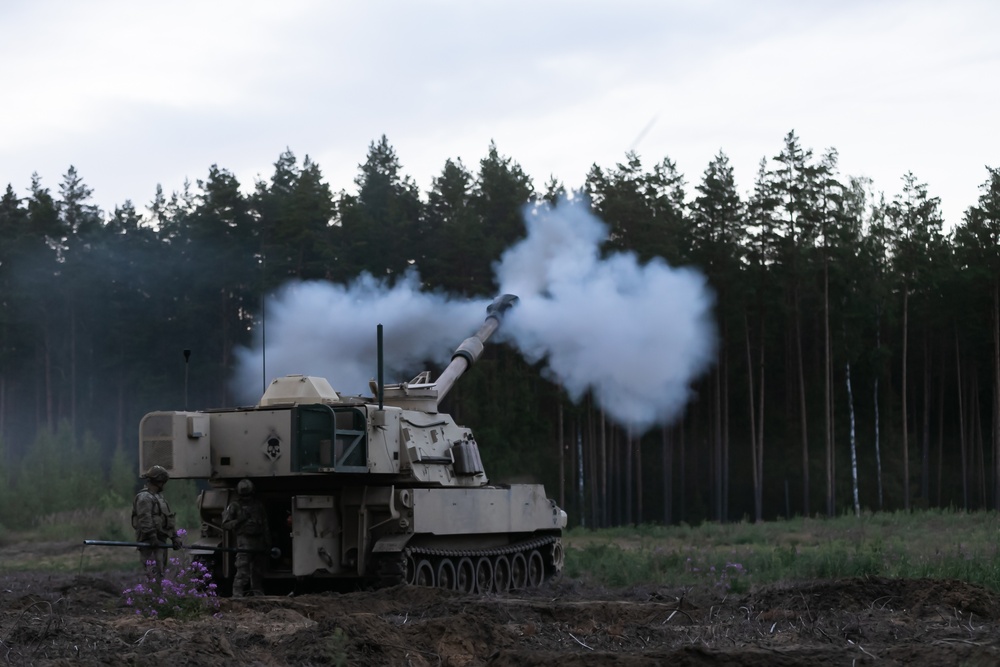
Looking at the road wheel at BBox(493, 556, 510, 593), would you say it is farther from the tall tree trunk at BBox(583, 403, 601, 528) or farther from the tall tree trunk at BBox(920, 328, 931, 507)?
the tall tree trunk at BBox(920, 328, 931, 507)

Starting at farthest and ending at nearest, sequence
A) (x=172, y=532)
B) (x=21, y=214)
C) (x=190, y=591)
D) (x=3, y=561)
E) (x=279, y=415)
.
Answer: (x=21, y=214)
(x=3, y=561)
(x=279, y=415)
(x=172, y=532)
(x=190, y=591)

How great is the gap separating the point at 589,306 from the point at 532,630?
13837 millimetres

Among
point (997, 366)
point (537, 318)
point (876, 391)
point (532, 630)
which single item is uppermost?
point (537, 318)

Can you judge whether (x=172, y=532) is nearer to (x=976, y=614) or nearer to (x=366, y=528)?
(x=366, y=528)

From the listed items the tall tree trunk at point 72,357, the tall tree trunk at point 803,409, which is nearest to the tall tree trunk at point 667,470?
the tall tree trunk at point 803,409

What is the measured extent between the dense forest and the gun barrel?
18843 millimetres

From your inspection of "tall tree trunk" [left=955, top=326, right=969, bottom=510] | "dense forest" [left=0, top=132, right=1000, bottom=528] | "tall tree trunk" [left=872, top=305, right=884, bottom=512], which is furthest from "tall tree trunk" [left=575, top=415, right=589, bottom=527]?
"tall tree trunk" [left=955, top=326, right=969, bottom=510]

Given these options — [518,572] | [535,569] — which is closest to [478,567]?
[518,572]

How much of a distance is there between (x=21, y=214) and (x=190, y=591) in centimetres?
4257

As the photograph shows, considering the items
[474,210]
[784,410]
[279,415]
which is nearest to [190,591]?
[279,415]

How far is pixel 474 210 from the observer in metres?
47.3

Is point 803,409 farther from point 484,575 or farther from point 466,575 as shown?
point 466,575

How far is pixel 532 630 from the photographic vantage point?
39.1ft

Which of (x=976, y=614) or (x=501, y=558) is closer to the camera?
(x=976, y=614)
